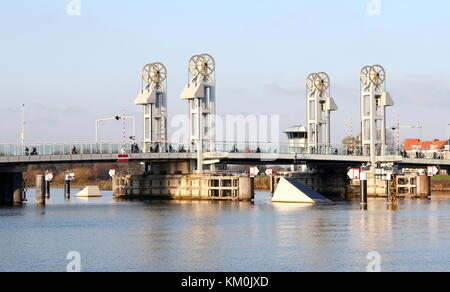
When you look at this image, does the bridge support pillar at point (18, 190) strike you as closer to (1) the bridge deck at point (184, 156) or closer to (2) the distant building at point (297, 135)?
(1) the bridge deck at point (184, 156)

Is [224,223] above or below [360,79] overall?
below

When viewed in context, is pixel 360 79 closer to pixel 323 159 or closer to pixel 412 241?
pixel 323 159

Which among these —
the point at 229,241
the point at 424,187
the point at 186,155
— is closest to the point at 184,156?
the point at 186,155

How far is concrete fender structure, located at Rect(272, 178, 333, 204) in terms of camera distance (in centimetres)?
12962

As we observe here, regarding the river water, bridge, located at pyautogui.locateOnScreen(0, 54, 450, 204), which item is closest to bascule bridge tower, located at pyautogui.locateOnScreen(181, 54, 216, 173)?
bridge, located at pyautogui.locateOnScreen(0, 54, 450, 204)

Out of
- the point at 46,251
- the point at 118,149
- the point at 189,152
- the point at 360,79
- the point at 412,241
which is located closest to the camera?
the point at 46,251

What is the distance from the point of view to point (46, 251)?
2454 inches

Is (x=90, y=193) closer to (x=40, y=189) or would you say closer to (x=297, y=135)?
(x=297, y=135)

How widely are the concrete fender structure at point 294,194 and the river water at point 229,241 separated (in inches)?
932

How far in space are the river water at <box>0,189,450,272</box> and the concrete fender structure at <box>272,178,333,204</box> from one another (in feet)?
77.7

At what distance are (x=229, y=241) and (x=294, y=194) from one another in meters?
61.9

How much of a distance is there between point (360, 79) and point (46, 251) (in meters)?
106

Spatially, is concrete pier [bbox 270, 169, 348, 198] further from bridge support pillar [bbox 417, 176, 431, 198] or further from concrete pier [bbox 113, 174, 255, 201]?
concrete pier [bbox 113, 174, 255, 201]
